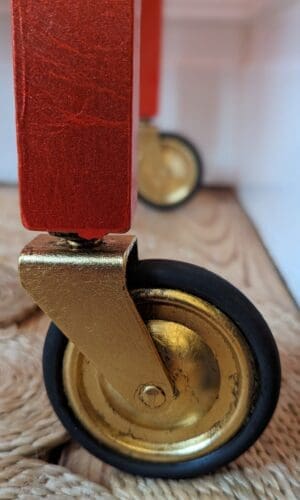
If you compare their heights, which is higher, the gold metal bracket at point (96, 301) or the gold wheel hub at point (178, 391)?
the gold metal bracket at point (96, 301)

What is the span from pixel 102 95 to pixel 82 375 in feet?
0.72

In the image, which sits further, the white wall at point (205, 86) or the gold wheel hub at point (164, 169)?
the white wall at point (205, 86)

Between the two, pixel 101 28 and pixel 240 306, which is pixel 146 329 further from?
pixel 101 28

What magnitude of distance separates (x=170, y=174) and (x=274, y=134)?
0.27m

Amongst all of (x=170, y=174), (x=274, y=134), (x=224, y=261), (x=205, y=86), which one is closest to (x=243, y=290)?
(x=224, y=261)

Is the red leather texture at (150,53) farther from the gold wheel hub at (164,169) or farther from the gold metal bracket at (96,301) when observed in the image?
the gold metal bracket at (96,301)

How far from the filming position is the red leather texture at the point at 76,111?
0.35 metres

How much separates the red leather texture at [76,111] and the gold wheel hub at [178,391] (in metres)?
0.09

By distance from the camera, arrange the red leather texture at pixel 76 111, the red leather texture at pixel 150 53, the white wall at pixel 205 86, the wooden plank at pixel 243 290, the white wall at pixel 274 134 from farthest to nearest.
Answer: the white wall at pixel 205 86 < the red leather texture at pixel 150 53 < the white wall at pixel 274 134 < the wooden plank at pixel 243 290 < the red leather texture at pixel 76 111

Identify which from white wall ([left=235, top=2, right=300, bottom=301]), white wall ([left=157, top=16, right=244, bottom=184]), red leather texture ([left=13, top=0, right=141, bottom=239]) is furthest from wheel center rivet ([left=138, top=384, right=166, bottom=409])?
white wall ([left=157, top=16, right=244, bottom=184])

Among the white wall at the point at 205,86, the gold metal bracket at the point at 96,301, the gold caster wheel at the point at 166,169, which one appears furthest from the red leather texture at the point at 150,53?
the gold metal bracket at the point at 96,301

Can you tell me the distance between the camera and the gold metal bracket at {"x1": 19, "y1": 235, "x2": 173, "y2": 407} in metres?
0.40

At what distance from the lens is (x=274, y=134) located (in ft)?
3.43

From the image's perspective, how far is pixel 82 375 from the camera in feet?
1.50
